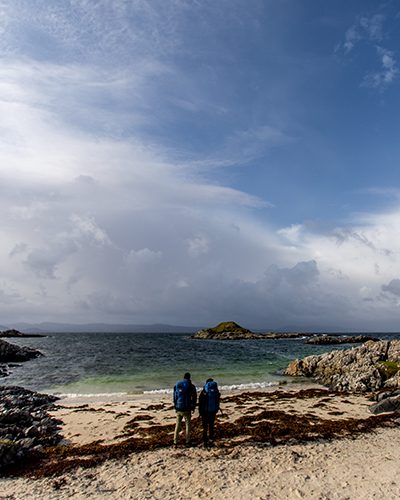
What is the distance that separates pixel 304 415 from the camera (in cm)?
2238

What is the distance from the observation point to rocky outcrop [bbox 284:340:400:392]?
33.5 metres

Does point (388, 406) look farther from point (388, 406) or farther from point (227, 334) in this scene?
point (227, 334)

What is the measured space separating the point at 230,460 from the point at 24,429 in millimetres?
A: 11880

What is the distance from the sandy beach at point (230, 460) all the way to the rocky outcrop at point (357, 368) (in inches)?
441

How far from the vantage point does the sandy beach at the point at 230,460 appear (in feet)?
40.5

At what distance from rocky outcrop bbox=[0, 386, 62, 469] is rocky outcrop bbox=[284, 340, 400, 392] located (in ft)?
84.6

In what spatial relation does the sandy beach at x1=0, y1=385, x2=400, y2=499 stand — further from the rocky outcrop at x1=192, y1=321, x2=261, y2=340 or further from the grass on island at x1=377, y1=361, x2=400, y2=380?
the rocky outcrop at x1=192, y1=321, x2=261, y2=340

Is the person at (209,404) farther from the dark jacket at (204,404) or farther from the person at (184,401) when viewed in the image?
the person at (184,401)

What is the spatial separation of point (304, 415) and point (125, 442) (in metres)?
11.4

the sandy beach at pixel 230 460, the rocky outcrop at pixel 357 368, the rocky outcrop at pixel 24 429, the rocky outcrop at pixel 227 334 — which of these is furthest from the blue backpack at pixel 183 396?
the rocky outcrop at pixel 227 334

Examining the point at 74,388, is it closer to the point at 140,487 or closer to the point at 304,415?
the point at 304,415

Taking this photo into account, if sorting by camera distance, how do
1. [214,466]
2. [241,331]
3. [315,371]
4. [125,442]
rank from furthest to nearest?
1. [241,331]
2. [315,371]
3. [125,442]
4. [214,466]

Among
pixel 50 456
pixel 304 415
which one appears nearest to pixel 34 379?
pixel 50 456

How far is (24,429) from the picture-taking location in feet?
63.7
